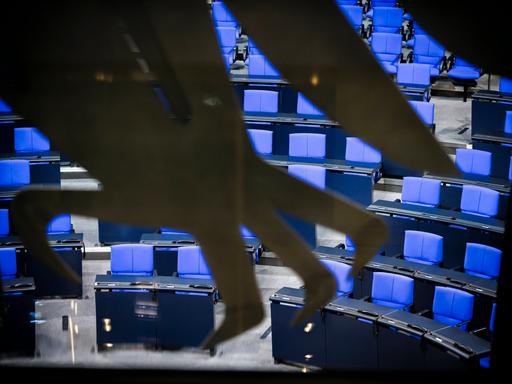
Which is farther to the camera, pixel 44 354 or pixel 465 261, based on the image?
pixel 465 261

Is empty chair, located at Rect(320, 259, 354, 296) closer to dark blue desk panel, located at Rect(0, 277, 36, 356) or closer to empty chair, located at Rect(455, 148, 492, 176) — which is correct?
empty chair, located at Rect(455, 148, 492, 176)

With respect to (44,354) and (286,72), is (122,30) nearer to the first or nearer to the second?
(286,72)

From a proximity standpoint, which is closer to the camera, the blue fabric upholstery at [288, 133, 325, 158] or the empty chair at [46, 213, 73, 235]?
the empty chair at [46, 213, 73, 235]

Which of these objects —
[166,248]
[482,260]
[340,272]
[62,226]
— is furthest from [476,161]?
[62,226]

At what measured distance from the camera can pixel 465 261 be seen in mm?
8250

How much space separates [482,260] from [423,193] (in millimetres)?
1228

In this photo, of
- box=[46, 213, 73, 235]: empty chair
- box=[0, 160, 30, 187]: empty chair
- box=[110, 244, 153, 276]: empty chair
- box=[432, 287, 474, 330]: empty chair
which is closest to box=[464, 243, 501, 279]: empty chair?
box=[432, 287, 474, 330]: empty chair

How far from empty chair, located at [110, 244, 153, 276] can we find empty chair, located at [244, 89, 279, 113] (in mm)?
2705

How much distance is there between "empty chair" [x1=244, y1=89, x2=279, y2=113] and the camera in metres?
10.4

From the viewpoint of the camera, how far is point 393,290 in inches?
311

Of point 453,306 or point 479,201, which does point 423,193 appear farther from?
point 453,306

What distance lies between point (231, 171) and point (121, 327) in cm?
399

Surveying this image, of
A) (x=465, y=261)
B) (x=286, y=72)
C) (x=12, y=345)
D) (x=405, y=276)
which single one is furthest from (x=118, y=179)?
(x=465, y=261)

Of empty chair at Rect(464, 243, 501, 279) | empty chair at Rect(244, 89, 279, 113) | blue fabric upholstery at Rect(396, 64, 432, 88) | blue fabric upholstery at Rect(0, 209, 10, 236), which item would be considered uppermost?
blue fabric upholstery at Rect(396, 64, 432, 88)
